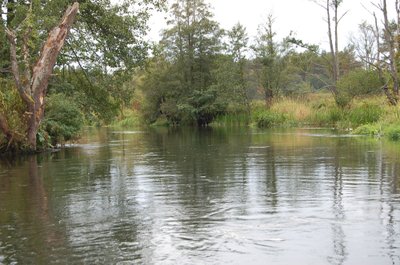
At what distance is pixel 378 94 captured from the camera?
35531mm

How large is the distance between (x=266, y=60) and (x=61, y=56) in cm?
2935

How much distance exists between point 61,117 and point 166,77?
37.2 m

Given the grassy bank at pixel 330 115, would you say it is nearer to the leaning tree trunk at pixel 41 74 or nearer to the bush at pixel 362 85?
the bush at pixel 362 85

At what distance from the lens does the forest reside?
18219 mm

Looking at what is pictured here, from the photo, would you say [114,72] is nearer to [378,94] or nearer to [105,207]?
[105,207]

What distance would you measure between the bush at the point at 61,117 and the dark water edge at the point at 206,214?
355 inches

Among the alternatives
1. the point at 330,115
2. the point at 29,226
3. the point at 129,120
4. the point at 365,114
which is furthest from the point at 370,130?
the point at 129,120

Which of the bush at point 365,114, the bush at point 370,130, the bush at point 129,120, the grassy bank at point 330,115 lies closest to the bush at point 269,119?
the grassy bank at point 330,115

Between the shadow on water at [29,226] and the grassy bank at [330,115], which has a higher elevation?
the grassy bank at [330,115]

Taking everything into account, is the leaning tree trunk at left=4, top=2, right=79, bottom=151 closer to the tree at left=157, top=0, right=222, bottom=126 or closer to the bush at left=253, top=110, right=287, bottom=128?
the bush at left=253, top=110, right=287, bottom=128

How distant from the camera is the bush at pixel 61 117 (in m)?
22.2

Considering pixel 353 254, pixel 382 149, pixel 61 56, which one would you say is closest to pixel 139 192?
pixel 353 254

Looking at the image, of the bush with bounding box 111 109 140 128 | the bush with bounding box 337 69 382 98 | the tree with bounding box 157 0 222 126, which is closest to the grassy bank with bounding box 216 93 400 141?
the bush with bounding box 337 69 382 98

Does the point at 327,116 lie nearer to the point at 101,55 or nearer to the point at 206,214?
the point at 101,55
